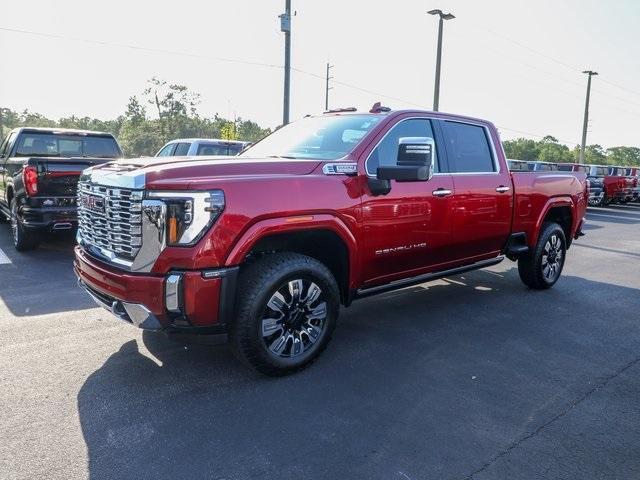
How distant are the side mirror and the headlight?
1.39m

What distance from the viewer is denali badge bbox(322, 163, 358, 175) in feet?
12.4

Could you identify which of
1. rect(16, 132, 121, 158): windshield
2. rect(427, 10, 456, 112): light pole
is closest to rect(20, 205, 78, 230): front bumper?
rect(16, 132, 121, 158): windshield

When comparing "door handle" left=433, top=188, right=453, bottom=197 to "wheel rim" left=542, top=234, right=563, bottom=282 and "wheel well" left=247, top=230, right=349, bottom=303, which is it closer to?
"wheel well" left=247, top=230, right=349, bottom=303

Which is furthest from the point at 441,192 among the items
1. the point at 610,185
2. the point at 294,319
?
the point at 610,185

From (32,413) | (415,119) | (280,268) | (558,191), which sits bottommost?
(32,413)

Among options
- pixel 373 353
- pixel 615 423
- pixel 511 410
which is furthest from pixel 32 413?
pixel 615 423

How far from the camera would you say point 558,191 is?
6.25m

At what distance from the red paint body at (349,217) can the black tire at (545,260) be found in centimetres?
28

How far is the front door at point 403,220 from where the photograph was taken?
160 inches

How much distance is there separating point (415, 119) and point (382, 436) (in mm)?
2826

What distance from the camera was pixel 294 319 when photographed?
145 inches

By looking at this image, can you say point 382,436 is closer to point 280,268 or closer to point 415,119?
point 280,268

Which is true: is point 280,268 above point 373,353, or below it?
above

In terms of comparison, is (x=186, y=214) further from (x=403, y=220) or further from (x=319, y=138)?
(x=403, y=220)
